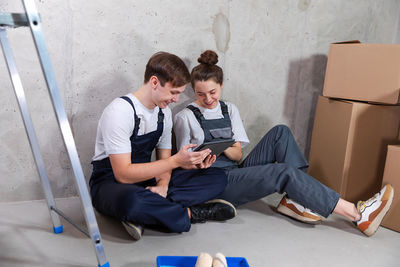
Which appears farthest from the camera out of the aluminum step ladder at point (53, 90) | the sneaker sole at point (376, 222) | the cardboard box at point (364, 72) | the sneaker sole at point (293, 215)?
the cardboard box at point (364, 72)

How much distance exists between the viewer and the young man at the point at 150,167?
154cm

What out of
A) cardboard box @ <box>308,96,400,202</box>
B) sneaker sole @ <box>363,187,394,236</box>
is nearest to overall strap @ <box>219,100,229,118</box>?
cardboard box @ <box>308,96,400,202</box>

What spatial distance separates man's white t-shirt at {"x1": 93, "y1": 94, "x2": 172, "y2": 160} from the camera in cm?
153

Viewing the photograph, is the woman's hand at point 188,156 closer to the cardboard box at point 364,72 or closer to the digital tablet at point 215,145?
the digital tablet at point 215,145

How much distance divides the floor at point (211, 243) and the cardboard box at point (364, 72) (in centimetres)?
73

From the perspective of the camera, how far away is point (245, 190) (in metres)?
1.87

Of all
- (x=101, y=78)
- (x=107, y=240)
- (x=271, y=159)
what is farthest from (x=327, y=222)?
(x=101, y=78)

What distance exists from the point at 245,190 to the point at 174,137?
0.53 meters

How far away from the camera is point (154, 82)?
1.59m

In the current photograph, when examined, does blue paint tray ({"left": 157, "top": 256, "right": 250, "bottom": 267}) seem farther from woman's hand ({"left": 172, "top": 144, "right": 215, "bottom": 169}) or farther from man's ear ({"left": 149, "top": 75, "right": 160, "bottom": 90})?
man's ear ({"left": 149, "top": 75, "right": 160, "bottom": 90})

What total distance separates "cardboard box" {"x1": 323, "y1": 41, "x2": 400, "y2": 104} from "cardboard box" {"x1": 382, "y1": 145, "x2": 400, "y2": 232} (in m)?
0.32

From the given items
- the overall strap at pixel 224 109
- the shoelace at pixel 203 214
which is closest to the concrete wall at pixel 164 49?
the overall strap at pixel 224 109

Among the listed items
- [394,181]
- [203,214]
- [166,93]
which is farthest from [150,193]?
[394,181]

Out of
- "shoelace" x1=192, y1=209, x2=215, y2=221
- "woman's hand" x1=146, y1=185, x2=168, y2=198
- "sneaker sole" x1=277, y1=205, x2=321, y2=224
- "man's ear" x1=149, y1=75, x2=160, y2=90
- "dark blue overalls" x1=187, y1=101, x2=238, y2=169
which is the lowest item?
"sneaker sole" x1=277, y1=205, x2=321, y2=224
